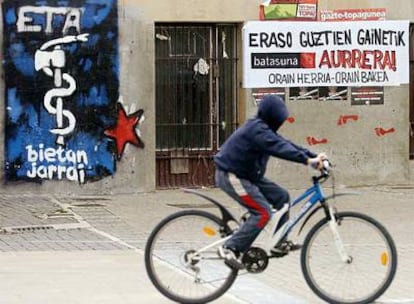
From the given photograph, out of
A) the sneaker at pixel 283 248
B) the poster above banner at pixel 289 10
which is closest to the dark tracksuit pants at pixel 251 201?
the sneaker at pixel 283 248

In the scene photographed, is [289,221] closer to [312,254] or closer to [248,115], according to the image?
[312,254]

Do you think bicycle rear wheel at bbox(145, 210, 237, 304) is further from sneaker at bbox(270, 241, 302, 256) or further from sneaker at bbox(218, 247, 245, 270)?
sneaker at bbox(270, 241, 302, 256)

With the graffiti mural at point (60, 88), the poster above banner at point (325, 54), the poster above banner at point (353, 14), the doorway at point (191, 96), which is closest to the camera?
the graffiti mural at point (60, 88)

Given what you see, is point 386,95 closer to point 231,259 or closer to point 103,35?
point 103,35

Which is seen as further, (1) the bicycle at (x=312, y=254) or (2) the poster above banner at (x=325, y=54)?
(2) the poster above banner at (x=325, y=54)

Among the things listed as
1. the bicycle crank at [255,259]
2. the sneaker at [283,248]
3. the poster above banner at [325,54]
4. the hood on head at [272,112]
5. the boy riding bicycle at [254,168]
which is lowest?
the bicycle crank at [255,259]

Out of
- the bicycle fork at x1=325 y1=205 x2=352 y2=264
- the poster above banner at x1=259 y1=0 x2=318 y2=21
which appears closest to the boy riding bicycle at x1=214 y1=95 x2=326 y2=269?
the bicycle fork at x1=325 y1=205 x2=352 y2=264

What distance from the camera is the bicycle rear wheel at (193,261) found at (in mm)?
7027

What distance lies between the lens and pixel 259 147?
6855mm

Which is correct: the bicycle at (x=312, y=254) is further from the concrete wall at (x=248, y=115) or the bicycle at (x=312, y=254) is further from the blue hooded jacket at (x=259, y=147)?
the concrete wall at (x=248, y=115)

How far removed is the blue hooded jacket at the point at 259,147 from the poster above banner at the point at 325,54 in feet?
28.2

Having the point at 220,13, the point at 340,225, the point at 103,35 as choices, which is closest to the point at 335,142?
the point at 220,13

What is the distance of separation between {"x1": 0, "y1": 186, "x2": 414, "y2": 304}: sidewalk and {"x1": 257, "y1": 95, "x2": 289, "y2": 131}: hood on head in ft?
4.91

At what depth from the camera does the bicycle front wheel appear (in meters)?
6.97
